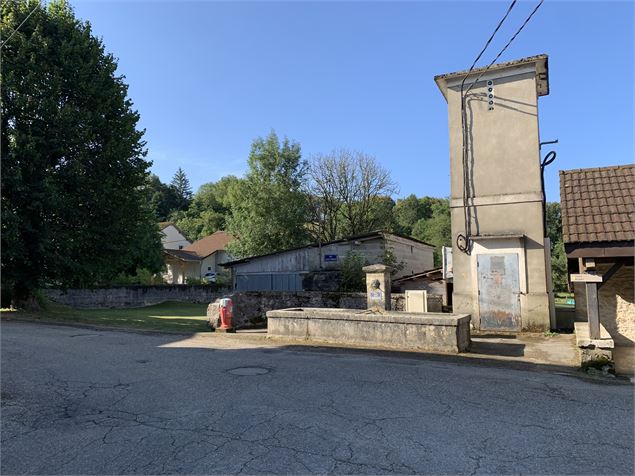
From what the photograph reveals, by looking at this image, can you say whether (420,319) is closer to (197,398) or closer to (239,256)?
(197,398)

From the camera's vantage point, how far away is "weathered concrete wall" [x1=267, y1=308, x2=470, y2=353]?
10.6 m

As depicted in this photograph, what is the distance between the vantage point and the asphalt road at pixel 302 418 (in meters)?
4.25

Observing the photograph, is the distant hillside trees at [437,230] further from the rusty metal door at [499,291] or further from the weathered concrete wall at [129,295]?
the rusty metal door at [499,291]

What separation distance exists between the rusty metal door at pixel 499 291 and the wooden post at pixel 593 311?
4959 millimetres

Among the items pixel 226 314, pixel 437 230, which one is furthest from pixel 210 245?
pixel 226 314

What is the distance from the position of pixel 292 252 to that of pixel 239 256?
12.4 metres

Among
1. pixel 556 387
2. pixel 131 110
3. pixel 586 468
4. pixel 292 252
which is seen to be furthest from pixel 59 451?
pixel 292 252

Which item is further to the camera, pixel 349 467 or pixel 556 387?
pixel 556 387

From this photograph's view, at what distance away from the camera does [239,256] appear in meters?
38.9

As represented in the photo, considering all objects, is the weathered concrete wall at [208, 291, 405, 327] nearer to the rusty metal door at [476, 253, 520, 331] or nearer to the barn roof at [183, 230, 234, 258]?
the rusty metal door at [476, 253, 520, 331]

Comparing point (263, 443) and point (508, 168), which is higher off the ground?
point (508, 168)

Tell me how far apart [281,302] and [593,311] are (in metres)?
12.1

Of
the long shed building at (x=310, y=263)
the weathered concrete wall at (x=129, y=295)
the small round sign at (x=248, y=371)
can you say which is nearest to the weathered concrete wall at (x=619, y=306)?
the small round sign at (x=248, y=371)

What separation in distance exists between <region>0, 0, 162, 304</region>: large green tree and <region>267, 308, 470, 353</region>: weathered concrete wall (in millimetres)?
10563
